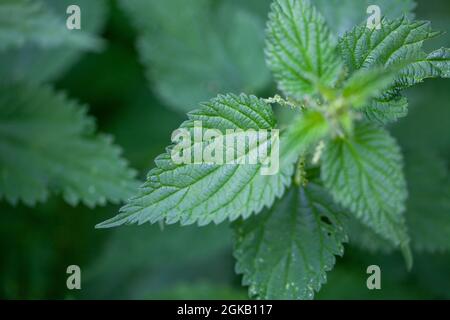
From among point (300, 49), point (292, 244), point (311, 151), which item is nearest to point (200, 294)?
point (292, 244)

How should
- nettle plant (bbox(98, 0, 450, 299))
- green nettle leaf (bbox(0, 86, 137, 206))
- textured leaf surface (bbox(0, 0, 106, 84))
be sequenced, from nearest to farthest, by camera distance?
nettle plant (bbox(98, 0, 450, 299))
green nettle leaf (bbox(0, 86, 137, 206))
textured leaf surface (bbox(0, 0, 106, 84))

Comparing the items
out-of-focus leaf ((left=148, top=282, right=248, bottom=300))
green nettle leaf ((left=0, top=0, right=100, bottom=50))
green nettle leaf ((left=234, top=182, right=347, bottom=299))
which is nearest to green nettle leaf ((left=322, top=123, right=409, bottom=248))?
green nettle leaf ((left=234, top=182, right=347, bottom=299))

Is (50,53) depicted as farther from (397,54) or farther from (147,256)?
(397,54)

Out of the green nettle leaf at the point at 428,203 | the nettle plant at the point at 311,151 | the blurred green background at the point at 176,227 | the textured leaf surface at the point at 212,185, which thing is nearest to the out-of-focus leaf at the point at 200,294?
the blurred green background at the point at 176,227

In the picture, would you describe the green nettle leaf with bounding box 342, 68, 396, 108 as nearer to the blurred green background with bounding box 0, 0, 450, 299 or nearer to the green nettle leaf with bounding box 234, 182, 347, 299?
the green nettle leaf with bounding box 234, 182, 347, 299

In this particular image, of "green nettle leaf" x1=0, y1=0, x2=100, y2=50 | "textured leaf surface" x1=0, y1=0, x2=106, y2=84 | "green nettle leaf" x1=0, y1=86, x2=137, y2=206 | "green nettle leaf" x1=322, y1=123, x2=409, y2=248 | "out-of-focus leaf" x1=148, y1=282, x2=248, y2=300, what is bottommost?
"out-of-focus leaf" x1=148, y1=282, x2=248, y2=300

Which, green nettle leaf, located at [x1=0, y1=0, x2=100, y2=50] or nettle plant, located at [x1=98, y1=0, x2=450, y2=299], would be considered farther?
green nettle leaf, located at [x1=0, y1=0, x2=100, y2=50]

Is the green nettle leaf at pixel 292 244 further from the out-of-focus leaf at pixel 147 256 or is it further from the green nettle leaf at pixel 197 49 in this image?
the green nettle leaf at pixel 197 49
